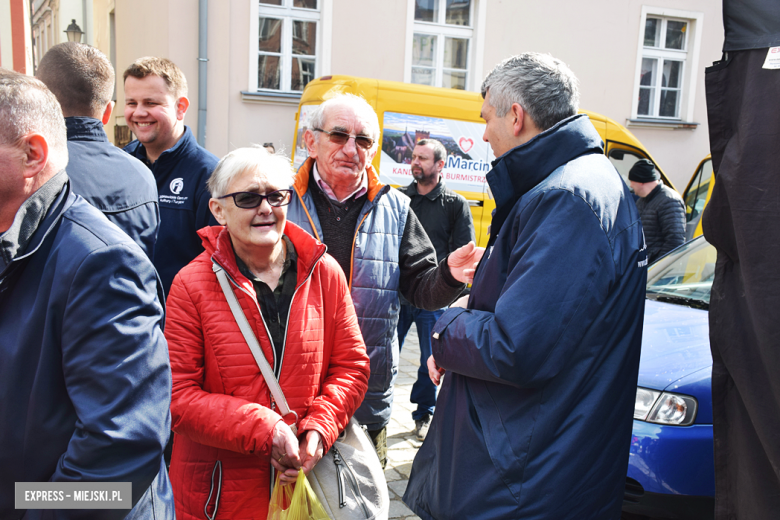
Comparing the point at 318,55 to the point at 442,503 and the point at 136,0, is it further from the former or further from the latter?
the point at 442,503

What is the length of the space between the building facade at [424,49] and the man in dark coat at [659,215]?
5.53 meters

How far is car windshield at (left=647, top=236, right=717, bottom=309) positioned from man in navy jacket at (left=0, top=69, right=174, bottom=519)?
10.5ft

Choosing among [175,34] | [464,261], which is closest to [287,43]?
[175,34]

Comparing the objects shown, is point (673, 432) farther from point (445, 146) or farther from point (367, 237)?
point (445, 146)

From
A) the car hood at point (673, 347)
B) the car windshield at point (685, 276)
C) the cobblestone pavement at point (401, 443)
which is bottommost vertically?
the cobblestone pavement at point (401, 443)

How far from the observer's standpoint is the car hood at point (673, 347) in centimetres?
292

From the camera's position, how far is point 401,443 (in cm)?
416

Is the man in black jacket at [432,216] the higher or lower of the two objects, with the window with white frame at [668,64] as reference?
lower

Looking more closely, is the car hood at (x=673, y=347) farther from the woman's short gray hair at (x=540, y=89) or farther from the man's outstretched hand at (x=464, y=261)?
the woman's short gray hair at (x=540, y=89)

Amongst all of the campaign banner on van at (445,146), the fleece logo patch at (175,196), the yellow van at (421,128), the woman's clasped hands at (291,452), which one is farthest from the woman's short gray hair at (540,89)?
the campaign banner on van at (445,146)

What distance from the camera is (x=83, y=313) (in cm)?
126

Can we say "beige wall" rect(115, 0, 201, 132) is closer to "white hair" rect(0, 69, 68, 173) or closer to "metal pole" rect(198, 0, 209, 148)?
"metal pole" rect(198, 0, 209, 148)

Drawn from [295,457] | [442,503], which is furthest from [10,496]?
[442,503]

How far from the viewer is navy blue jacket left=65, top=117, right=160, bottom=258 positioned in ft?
7.00
